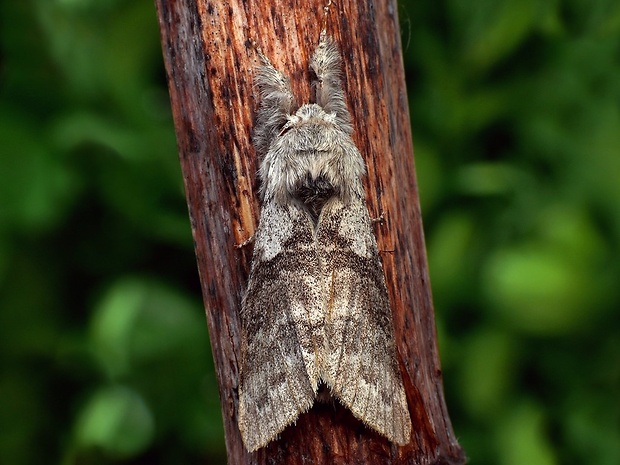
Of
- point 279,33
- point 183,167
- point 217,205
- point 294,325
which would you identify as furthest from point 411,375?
point 279,33

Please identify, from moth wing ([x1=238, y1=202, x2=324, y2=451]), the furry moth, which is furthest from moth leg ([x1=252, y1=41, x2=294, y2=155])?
moth wing ([x1=238, y1=202, x2=324, y2=451])

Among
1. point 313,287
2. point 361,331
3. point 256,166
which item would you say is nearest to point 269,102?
point 256,166

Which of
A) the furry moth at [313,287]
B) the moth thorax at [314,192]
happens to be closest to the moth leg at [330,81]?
the furry moth at [313,287]

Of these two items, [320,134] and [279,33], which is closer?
[279,33]

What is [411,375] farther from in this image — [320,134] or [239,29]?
[239,29]

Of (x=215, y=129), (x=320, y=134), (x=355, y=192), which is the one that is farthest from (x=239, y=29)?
(x=355, y=192)

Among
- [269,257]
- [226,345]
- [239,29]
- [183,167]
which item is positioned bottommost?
[226,345]

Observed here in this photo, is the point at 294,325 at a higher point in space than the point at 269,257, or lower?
lower

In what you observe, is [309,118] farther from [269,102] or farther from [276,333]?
[276,333]
